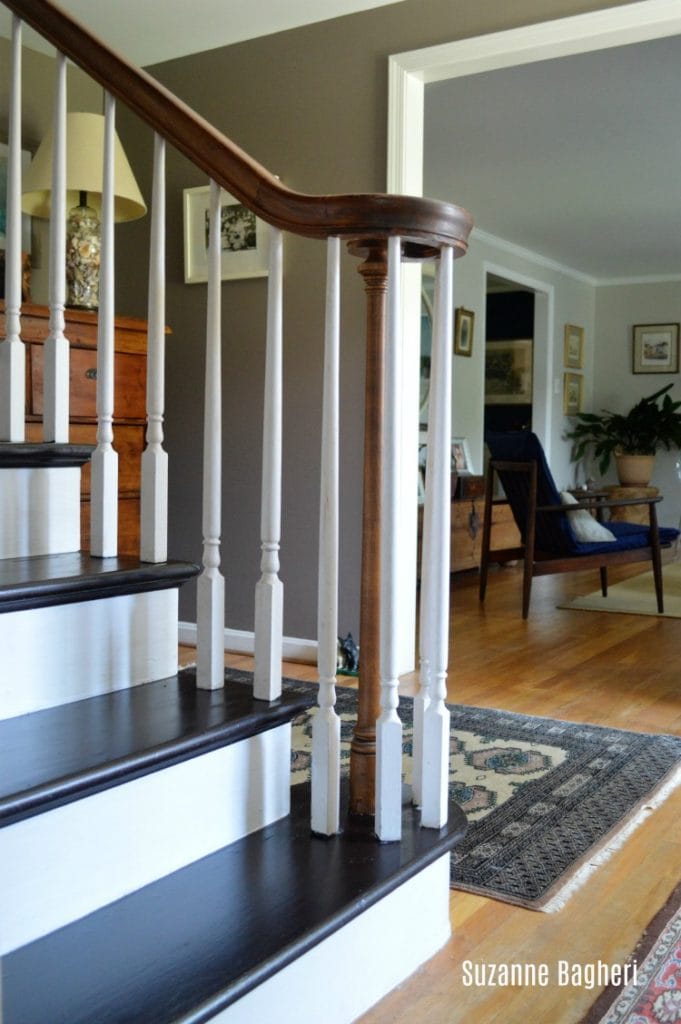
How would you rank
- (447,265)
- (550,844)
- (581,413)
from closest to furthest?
(447,265) → (550,844) → (581,413)

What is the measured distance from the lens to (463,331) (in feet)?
24.8

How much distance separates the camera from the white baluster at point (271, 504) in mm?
1588

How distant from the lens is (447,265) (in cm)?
157

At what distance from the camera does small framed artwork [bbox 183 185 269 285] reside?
3.90 m

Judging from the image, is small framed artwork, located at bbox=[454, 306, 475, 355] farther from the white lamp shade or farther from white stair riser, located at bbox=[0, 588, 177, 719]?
white stair riser, located at bbox=[0, 588, 177, 719]

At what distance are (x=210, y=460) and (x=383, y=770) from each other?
1.90 ft

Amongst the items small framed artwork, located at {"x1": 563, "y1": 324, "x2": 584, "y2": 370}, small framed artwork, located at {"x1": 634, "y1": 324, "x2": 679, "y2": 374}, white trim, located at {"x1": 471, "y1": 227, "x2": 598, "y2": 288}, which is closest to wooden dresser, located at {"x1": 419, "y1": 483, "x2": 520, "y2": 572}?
white trim, located at {"x1": 471, "y1": 227, "x2": 598, "y2": 288}

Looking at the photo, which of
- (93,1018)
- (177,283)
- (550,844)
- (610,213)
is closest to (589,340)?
(610,213)

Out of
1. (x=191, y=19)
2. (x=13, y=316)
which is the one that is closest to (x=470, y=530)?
(x=191, y=19)

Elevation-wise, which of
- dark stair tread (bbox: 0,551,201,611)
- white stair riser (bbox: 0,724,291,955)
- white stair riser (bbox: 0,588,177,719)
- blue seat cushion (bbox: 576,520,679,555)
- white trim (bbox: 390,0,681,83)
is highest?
white trim (bbox: 390,0,681,83)

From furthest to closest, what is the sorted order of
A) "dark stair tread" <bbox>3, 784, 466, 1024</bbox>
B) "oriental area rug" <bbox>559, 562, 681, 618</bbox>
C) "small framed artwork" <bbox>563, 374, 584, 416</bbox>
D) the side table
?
1. "small framed artwork" <bbox>563, 374, 584, 416</bbox>
2. the side table
3. "oriental area rug" <bbox>559, 562, 681, 618</bbox>
4. "dark stair tread" <bbox>3, 784, 466, 1024</bbox>

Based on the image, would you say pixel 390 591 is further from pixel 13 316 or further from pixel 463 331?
pixel 463 331

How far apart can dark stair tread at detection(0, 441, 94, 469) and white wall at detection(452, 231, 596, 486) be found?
5.90m

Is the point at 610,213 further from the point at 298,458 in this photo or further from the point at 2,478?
the point at 2,478
